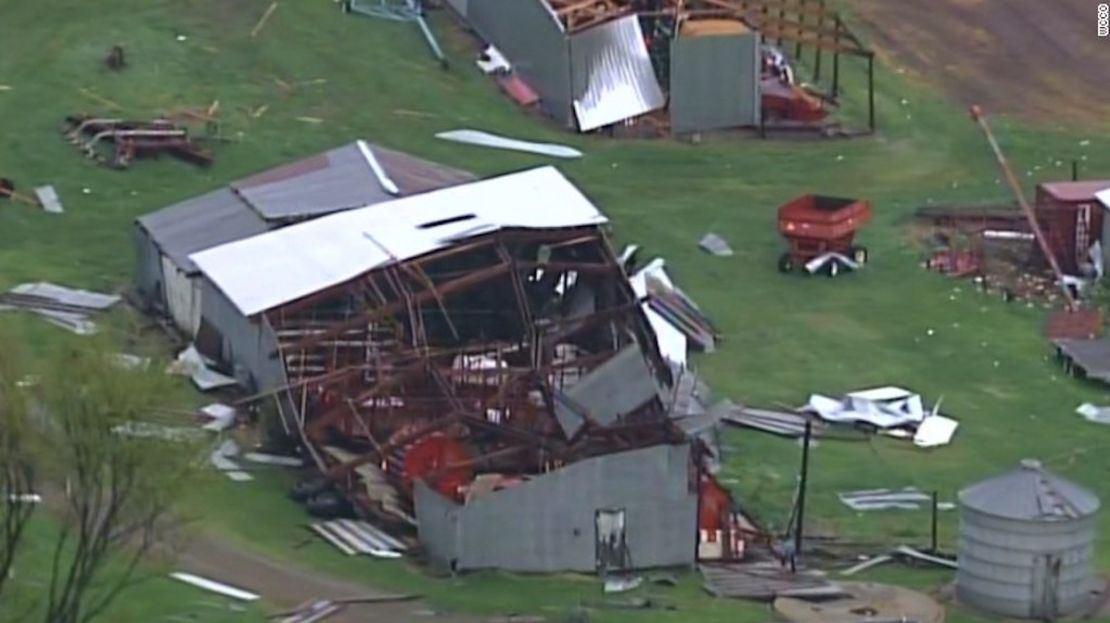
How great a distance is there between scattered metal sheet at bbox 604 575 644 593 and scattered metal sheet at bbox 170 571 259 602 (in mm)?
4138

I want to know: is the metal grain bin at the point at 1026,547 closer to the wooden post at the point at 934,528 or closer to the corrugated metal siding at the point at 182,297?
the wooden post at the point at 934,528

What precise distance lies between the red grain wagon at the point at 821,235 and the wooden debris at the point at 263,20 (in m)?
13.7

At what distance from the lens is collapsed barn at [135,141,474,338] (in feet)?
154

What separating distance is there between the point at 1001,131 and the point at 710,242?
30.5 feet

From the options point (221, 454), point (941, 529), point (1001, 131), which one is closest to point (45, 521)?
point (221, 454)

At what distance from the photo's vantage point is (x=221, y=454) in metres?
41.7

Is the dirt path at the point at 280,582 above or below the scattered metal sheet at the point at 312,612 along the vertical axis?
below

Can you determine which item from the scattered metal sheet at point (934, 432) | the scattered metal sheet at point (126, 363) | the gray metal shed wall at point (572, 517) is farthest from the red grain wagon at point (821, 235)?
the scattered metal sheet at point (126, 363)

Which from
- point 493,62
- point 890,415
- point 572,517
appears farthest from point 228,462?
point 493,62

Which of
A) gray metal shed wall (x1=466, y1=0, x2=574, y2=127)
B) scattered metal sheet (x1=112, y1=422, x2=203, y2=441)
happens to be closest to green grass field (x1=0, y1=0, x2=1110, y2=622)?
gray metal shed wall (x1=466, y1=0, x2=574, y2=127)

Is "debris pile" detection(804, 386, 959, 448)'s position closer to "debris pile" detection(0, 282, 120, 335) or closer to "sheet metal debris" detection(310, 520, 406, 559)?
"sheet metal debris" detection(310, 520, 406, 559)

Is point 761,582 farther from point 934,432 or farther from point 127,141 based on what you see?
point 127,141

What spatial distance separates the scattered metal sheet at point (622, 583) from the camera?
38.2 metres

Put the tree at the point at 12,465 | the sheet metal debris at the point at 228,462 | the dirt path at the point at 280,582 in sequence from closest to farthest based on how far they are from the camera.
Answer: the tree at the point at 12,465 → the dirt path at the point at 280,582 → the sheet metal debris at the point at 228,462
